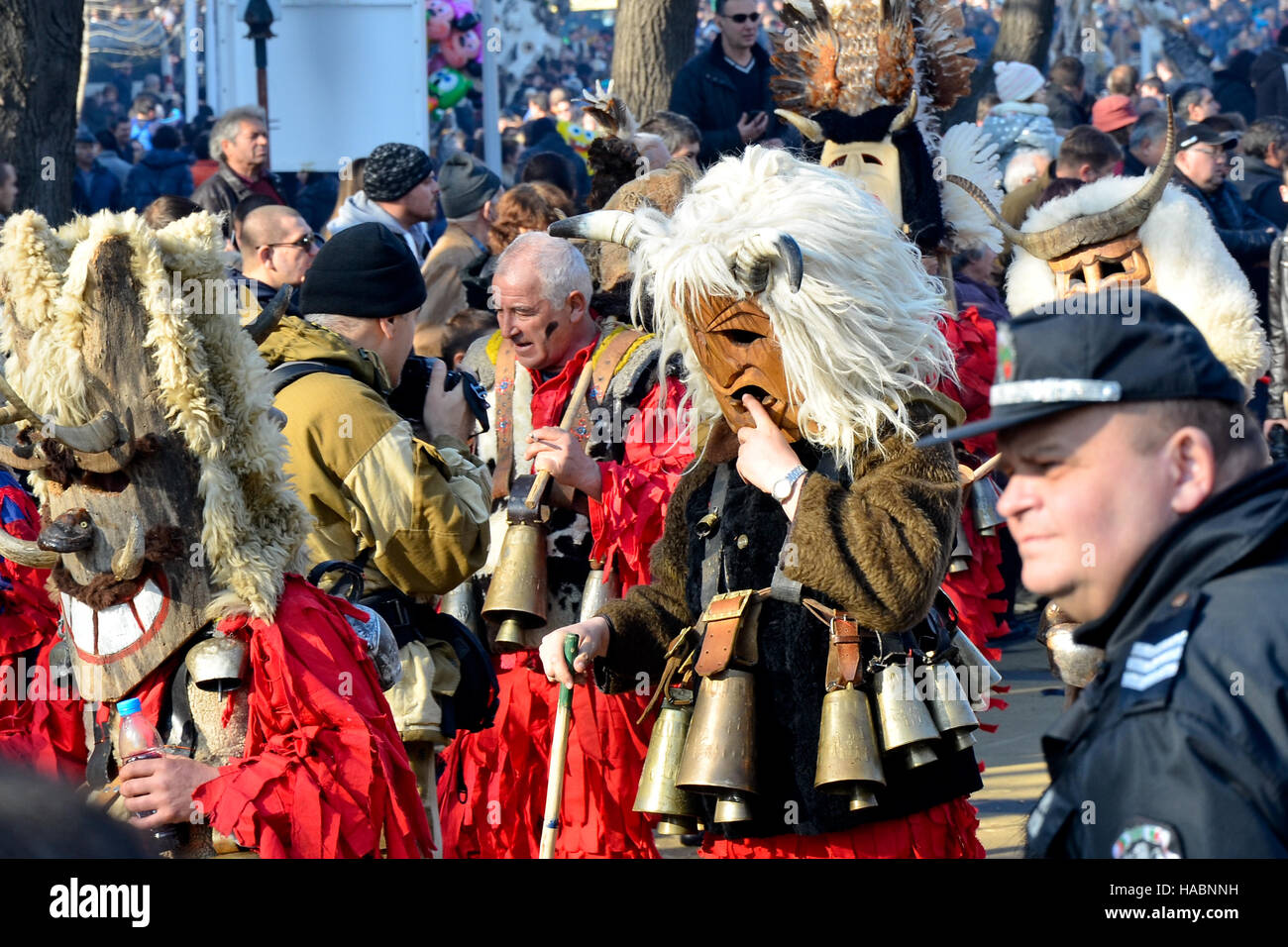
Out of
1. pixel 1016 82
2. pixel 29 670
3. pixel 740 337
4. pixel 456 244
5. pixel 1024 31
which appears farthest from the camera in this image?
pixel 1024 31

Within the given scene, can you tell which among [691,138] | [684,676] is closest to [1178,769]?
[684,676]

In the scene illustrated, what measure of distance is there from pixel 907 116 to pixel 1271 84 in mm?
9402

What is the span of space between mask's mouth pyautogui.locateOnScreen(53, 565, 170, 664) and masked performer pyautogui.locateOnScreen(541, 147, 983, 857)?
104 cm

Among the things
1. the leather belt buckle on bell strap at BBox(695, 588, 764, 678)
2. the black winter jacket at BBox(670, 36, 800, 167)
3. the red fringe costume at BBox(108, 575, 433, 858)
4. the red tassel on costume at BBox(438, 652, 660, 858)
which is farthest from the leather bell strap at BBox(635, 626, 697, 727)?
the black winter jacket at BBox(670, 36, 800, 167)

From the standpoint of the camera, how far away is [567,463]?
4520 mm

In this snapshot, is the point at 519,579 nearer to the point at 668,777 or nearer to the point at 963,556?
the point at 668,777

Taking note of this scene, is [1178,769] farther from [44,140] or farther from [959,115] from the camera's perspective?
[959,115]

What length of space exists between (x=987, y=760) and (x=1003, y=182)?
441 centimetres

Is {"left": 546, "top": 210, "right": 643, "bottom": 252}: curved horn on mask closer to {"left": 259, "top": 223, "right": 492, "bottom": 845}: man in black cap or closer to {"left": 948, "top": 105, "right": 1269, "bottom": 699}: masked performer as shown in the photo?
{"left": 259, "top": 223, "right": 492, "bottom": 845}: man in black cap

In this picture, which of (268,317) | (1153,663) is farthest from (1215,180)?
(1153,663)

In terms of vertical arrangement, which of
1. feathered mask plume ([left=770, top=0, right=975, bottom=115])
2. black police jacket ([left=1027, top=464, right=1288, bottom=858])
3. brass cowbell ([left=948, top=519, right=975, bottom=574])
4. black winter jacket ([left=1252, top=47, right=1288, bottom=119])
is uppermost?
black winter jacket ([left=1252, top=47, right=1288, bottom=119])

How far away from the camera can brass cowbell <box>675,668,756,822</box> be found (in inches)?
126

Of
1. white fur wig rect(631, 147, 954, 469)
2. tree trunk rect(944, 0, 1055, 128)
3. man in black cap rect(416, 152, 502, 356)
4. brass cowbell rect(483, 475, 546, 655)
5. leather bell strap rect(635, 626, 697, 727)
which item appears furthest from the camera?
tree trunk rect(944, 0, 1055, 128)

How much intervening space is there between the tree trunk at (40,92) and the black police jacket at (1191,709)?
261 inches
